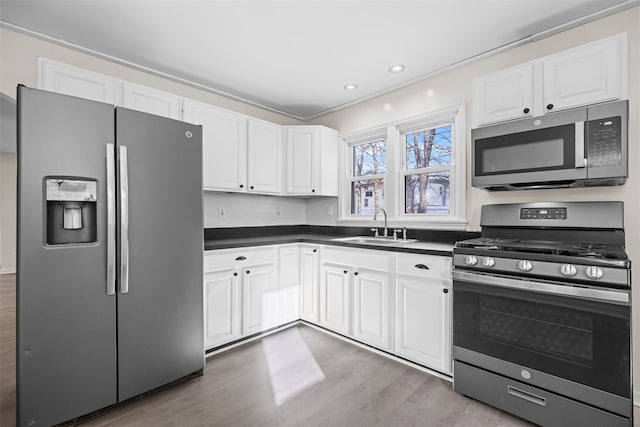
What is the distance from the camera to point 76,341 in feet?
5.54

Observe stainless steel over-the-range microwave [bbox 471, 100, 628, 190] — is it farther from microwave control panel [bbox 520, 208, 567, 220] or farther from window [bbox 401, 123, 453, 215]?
window [bbox 401, 123, 453, 215]

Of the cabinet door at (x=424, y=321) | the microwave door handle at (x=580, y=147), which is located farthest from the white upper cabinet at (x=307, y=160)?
the microwave door handle at (x=580, y=147)

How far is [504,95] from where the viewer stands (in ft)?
7.08

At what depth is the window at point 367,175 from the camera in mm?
3433

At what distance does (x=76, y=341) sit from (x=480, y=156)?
9.29ft

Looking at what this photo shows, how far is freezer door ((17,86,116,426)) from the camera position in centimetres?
156

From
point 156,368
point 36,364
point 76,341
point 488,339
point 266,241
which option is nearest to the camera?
point 36,364

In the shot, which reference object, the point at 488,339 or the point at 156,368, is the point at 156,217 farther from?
the point at 488,339

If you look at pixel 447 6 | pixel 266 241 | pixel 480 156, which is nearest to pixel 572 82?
pixel 480 156

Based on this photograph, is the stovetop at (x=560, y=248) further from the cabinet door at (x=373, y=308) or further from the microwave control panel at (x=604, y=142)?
the cabinet door at (x=373, y=308)

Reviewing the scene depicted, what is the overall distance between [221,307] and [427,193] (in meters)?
2.20

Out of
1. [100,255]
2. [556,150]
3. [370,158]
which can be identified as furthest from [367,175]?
[100,255]

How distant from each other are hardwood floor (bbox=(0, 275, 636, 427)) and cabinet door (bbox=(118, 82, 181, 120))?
4.90 feet

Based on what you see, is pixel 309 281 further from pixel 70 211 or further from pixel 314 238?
pixel 70 211
